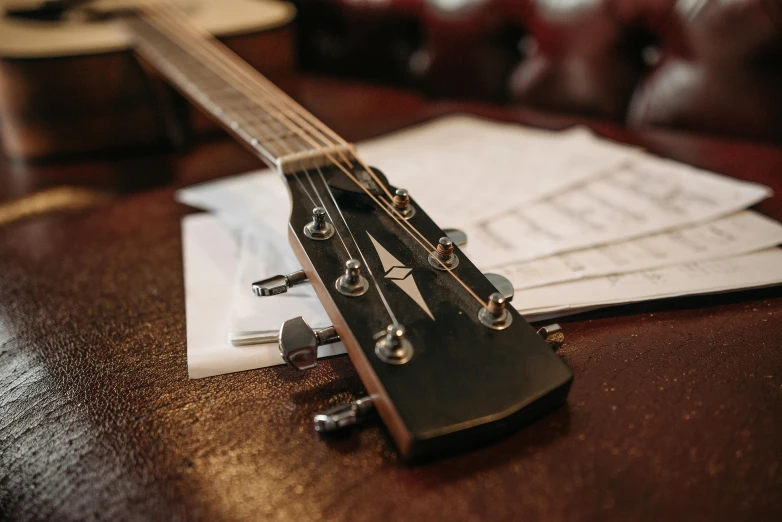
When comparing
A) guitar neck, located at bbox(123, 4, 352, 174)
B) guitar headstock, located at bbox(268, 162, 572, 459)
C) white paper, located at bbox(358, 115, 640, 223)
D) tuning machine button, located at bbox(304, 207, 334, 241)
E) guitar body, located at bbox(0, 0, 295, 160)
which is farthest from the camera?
guitar body, located at bbox(0, 0, 295, 160)

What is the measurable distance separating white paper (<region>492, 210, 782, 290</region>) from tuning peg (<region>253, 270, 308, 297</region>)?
210mm

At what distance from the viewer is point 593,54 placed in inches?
37.8

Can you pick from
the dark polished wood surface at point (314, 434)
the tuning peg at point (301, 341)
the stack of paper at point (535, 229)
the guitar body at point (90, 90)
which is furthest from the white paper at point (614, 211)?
the guitar body at point (90, 90)

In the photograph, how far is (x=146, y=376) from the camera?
47cm

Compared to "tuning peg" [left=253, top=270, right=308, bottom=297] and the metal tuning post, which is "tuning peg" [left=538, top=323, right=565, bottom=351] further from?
"tuning peg" [left=253, top=270, right=308, bottom=297]

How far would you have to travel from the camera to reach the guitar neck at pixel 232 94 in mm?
585

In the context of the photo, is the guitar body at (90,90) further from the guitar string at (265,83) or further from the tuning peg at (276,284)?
the tuning peg at (276,284)

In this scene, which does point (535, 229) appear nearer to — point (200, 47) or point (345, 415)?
point (345, 415)

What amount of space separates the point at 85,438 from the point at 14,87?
66cm

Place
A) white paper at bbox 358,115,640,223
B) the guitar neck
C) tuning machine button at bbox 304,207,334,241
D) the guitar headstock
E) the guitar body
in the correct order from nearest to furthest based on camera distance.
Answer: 1. the guitar headstock
2. tuning machine button at bbox 304,207,334,241
3. the guitar neck
4. white paper at bbox 358,115,640,223
5. the guitar body

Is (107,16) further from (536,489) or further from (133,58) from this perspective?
(536,489)

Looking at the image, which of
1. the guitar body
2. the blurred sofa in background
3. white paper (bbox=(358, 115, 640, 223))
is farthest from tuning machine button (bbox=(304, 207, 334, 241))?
the blurred sofa in background

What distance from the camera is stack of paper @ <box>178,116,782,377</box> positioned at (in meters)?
0.53

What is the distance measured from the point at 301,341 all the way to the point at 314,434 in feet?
0.22
